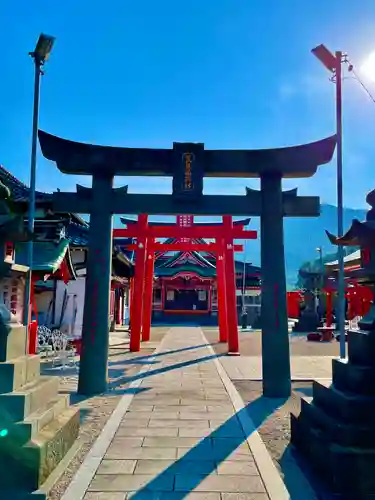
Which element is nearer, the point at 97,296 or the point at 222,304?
the point at 97,296

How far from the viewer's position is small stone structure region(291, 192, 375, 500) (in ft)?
12.2

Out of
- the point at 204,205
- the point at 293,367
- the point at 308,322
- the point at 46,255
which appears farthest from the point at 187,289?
the point at 204,205

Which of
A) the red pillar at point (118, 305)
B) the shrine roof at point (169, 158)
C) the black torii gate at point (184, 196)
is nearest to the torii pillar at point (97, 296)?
the black torii gate at point (184, 196)

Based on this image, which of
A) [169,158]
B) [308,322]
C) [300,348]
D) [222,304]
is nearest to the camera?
[169,158]

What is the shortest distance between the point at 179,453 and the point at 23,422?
1991 millimetres

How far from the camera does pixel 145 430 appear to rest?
5652mm

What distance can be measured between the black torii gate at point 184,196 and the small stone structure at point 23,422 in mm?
3613

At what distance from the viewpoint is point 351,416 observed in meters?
3.88

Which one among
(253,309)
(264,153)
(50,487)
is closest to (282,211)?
(264,153)

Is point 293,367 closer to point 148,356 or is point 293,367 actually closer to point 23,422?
point 148,356

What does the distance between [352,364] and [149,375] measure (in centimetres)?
651

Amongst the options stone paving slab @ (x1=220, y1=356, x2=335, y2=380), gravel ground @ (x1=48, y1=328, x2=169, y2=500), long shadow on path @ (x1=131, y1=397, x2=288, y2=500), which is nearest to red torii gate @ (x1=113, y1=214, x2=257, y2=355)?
stone paving slab @ (x1=220, y1=356, x2=335, y2=380)

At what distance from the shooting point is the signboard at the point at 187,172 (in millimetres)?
8305

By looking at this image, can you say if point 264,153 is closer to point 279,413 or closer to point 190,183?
point 190,183
